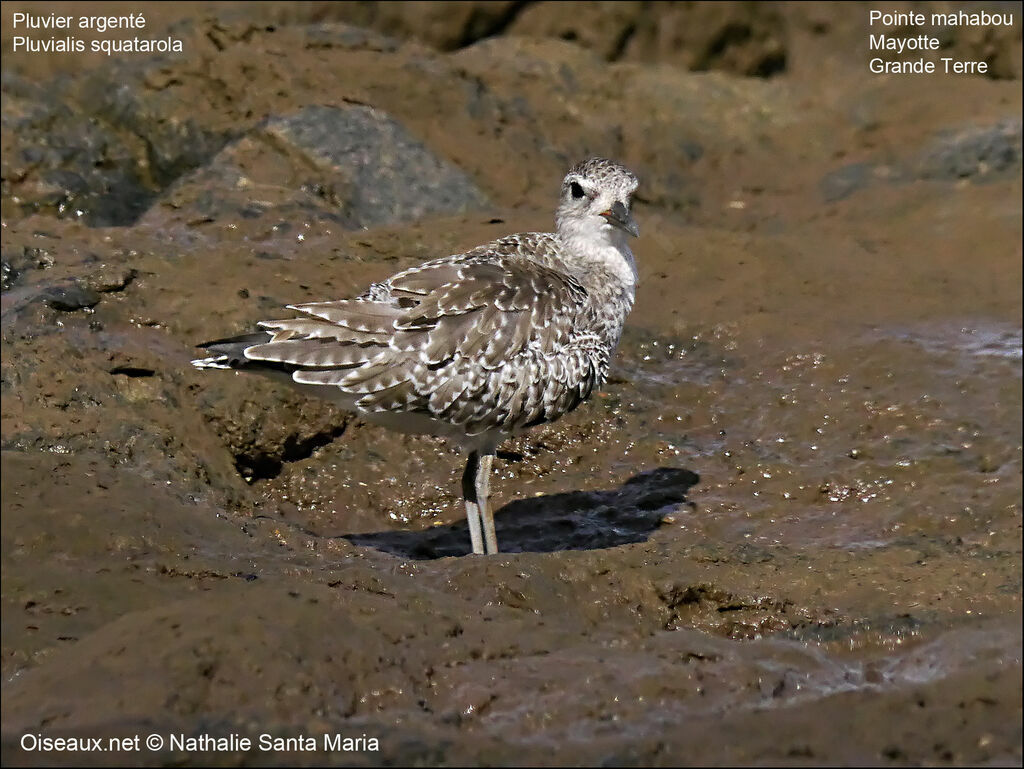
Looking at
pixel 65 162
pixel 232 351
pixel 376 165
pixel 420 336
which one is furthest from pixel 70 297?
pixel 376 165

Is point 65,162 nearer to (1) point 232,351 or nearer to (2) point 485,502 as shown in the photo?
(1) point 232,351

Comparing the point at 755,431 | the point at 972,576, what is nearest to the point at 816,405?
the point at 755,431

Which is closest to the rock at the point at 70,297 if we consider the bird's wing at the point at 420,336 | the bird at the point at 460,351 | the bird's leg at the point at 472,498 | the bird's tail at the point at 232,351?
the bird at the point at 460,351

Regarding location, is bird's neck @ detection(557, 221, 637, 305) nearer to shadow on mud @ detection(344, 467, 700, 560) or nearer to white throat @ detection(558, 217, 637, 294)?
white throat @ detection(558, 217, 637, 294)

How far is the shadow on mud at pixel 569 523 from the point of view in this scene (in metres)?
10.4

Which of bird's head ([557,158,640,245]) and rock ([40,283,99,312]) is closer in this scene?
bird's head ([557,158,640,245])

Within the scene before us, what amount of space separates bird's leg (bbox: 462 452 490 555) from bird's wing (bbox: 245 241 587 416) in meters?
0.74

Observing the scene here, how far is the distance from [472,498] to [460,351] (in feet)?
3.73

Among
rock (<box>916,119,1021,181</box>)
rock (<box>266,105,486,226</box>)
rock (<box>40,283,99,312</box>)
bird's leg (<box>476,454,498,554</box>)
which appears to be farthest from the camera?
rock (<box>916,119,1021,181</box>)

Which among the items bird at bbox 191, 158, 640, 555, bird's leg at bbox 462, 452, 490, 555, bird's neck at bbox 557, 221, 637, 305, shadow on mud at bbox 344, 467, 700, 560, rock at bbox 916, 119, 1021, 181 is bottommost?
shadow on mud at bbox 344, 467, 700, 560

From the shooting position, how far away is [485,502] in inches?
392

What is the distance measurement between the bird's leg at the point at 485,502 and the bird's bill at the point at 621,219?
1890 millimetres

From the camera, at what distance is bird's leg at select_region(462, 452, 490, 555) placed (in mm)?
9898

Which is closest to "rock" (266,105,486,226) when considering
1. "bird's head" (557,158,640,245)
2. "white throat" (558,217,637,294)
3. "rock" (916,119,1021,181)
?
"bird's head" (557,158,640,245)
